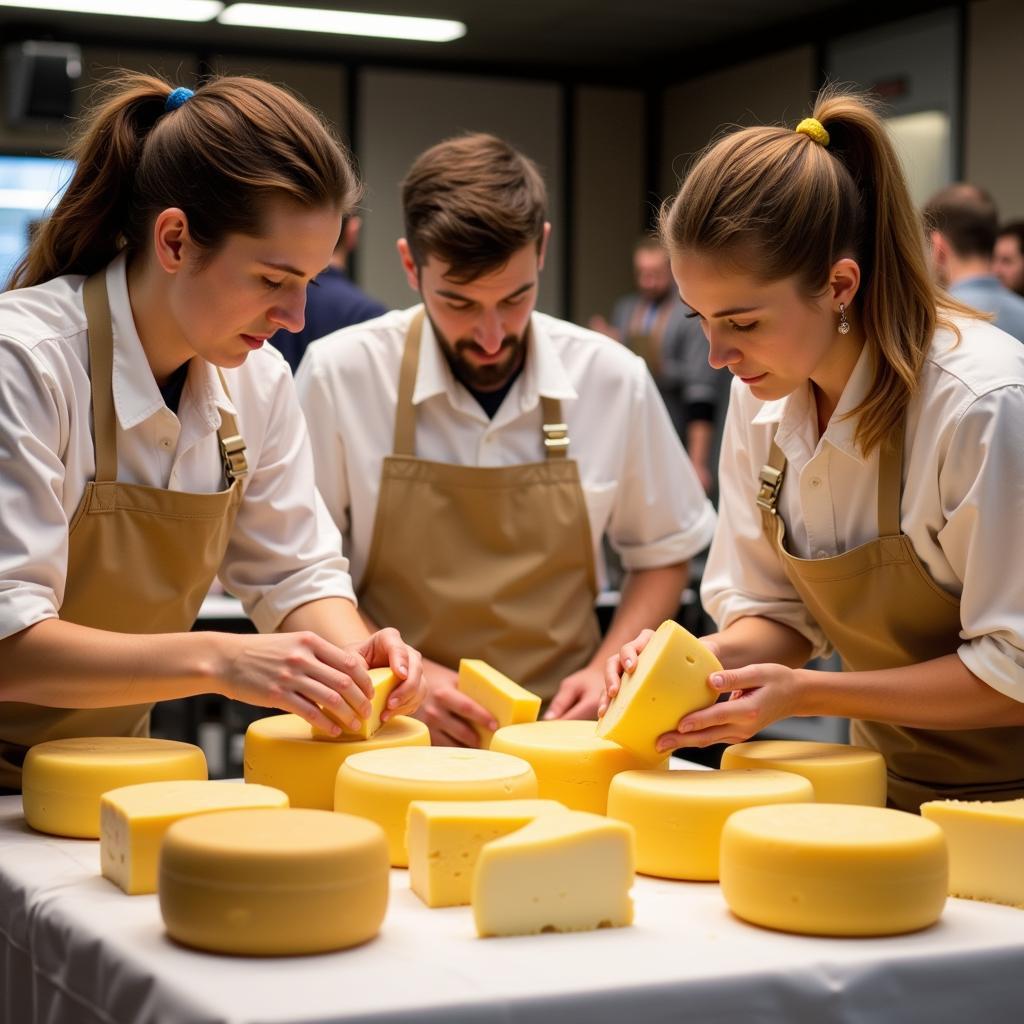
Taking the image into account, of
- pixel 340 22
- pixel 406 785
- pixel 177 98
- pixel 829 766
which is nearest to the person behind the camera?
pixel 406 785

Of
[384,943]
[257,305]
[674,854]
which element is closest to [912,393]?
[674,854]

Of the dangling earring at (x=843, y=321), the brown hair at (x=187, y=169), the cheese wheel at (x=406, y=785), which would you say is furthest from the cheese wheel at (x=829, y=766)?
the brown hair at (x=187, y=169)

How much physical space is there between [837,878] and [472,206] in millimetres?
1427

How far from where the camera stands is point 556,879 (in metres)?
1.39

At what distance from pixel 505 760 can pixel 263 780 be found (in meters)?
0.33

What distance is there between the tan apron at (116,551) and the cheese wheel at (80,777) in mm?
217

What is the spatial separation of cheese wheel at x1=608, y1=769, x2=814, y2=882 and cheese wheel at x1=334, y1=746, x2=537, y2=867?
0.13 metres

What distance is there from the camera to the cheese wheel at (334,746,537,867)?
1595 millimetres

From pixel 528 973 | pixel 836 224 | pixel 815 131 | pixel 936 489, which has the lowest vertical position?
pixel 528 973

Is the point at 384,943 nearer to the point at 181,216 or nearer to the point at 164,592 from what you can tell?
the point at 164,592

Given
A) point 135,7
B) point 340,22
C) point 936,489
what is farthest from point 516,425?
point 135,7

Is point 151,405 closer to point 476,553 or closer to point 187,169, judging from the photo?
point 187,169

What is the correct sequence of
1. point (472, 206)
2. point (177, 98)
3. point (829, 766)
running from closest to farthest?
point (829, 766) < point (177, 98) < point (472, 206)

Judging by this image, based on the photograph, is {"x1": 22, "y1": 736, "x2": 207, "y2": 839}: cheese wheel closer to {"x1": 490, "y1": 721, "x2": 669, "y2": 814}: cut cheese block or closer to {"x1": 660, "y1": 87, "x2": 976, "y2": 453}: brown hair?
{"x1": 490, "y1": 721, "x2": 669, "y2": 814}: cut cheese block
